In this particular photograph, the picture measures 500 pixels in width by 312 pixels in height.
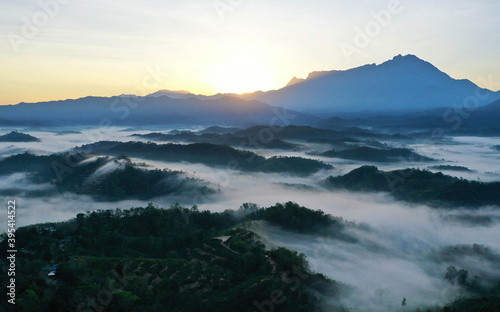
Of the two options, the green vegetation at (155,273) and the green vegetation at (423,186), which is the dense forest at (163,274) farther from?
the green vegetation at (423,186)

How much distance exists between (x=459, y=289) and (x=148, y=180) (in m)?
129

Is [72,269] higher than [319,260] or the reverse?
higher

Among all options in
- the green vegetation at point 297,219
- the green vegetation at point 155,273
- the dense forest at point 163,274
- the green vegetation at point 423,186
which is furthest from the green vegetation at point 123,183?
the green vegetation at point 155,273

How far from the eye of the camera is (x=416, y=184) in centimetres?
15488

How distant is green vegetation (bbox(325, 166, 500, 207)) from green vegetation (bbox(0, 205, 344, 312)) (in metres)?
89.3

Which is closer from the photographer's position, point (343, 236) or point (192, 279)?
point (192, 279)

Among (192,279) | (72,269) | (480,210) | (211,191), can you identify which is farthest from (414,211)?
(72,269)

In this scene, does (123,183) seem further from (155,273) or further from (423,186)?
(423,186)

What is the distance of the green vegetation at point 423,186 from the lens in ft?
440

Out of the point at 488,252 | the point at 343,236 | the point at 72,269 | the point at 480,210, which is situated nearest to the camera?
the point at 72,269

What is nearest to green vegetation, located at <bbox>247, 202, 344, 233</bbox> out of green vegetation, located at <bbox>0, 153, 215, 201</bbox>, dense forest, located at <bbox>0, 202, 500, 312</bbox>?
dense forest, located at <bbox>0, 202, 500, 312</bbox>

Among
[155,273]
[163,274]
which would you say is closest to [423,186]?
[163,274]

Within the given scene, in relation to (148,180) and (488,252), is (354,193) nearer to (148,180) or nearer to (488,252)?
(488,252)

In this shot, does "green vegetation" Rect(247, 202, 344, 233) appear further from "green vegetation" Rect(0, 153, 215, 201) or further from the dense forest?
"green vegetation" Rect(0, 153, 215, 201)
